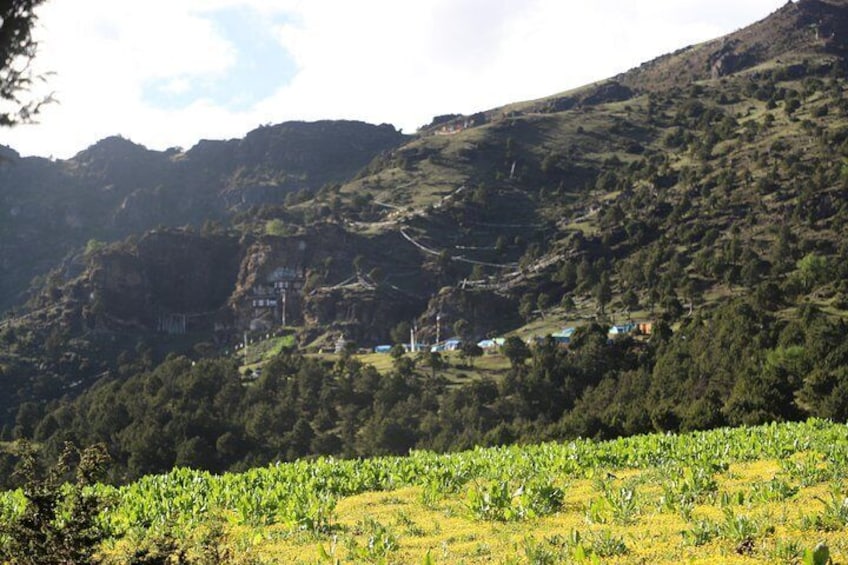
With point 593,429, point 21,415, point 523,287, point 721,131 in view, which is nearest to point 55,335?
Answer: point 21,415

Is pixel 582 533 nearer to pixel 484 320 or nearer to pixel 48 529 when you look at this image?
pixel 48 529

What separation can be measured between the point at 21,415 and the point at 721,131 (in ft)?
551

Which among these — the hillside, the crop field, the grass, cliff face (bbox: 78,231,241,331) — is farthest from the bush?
cliff face (bbox: 78,231,241,331)

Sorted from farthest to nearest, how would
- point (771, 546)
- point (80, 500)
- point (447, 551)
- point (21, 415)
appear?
1. point (21, 415)
2. point (447, 551)
3. point (771, 546)
4. point (80, 500)

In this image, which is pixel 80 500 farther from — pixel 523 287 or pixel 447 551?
pixel 523 287

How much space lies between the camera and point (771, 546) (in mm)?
8758

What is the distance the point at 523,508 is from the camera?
1223cm

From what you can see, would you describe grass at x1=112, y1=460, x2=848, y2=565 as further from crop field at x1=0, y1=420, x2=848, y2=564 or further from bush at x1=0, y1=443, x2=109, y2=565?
bush at x1=0, y1=443, x2=109, y2=565

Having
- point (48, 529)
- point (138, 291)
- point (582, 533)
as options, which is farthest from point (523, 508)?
point (138, 291)

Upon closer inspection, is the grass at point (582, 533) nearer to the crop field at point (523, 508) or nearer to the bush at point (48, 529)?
the crop field at point (523, 508)

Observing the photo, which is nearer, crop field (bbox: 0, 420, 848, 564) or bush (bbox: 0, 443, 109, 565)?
bush (bbox: 0, 443, 109, 565)

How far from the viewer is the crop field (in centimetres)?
936

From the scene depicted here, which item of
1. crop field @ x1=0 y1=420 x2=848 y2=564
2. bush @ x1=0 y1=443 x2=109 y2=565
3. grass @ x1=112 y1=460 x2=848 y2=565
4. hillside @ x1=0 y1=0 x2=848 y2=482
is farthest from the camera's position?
hillside @ x1=0 y1=0 x2=848 y2=482

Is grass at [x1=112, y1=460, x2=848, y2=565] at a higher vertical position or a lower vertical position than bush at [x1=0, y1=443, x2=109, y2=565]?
lower
